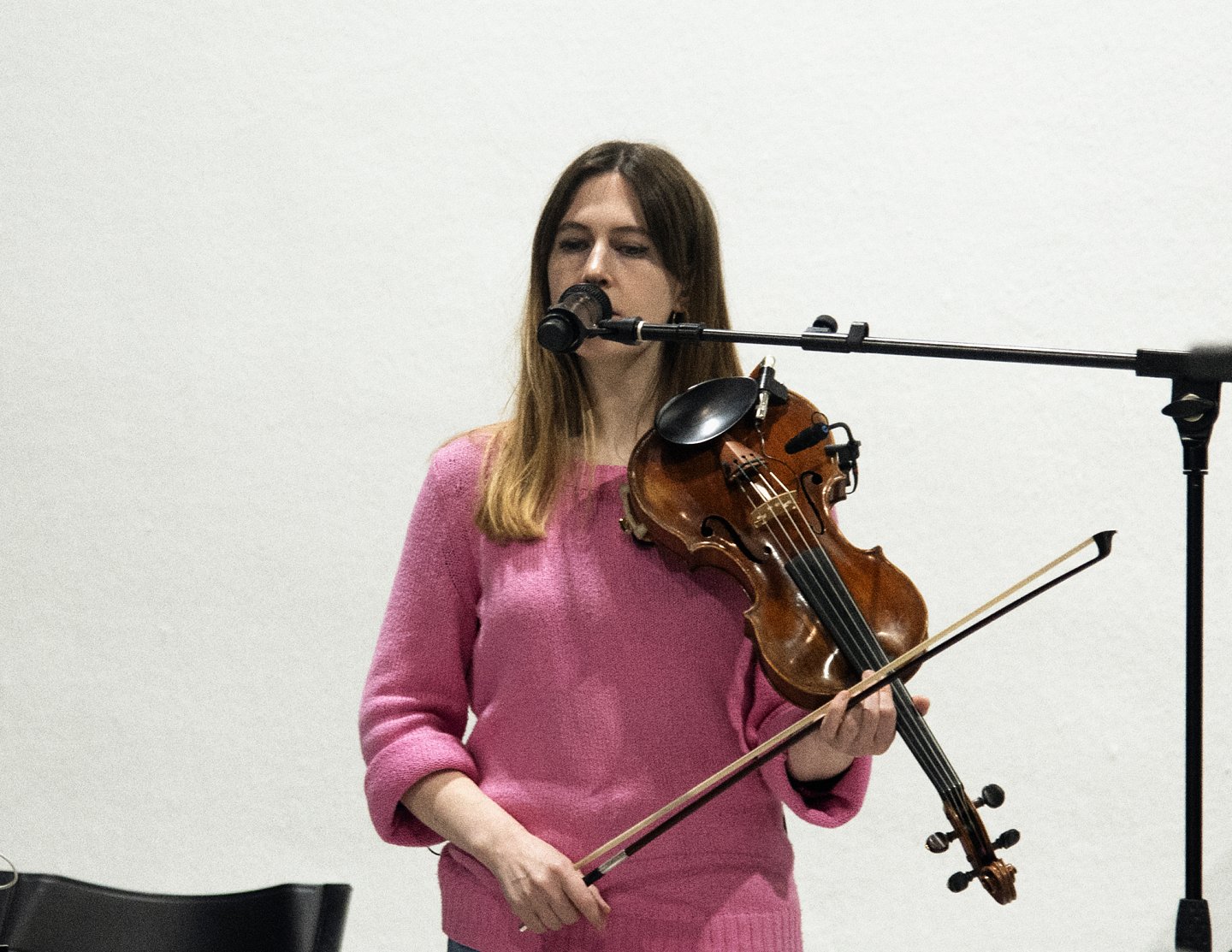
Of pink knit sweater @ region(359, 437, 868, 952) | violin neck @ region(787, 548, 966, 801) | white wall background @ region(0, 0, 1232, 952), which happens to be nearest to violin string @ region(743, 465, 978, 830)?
violin neck @ region(787, 548, 966, 801)

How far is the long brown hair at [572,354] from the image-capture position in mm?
1396

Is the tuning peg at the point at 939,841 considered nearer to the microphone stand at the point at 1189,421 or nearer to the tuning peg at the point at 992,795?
the tuning peg at the point at 992,795

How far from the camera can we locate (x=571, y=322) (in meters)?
1.14

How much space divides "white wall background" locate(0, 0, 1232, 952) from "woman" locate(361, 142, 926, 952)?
0.75 m

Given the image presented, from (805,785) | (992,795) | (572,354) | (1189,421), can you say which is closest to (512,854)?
(805,785)

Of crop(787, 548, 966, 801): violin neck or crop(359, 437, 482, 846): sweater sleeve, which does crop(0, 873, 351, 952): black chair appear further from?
crop(787, 548, 966, 801): violin neck

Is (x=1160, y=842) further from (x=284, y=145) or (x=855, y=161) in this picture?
(x=284, y=145)

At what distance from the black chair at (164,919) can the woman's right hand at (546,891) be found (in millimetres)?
318

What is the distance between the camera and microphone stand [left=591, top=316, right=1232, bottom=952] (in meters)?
0.98

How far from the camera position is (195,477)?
2.22 metres

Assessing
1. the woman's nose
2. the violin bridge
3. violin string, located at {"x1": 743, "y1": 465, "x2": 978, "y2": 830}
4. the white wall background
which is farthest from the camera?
the white wall background

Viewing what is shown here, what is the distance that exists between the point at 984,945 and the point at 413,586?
1.06 meters

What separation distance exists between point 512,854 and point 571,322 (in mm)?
428

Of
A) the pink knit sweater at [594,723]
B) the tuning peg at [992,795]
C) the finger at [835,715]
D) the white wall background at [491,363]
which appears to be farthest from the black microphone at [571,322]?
the white wall background at [491,363]
